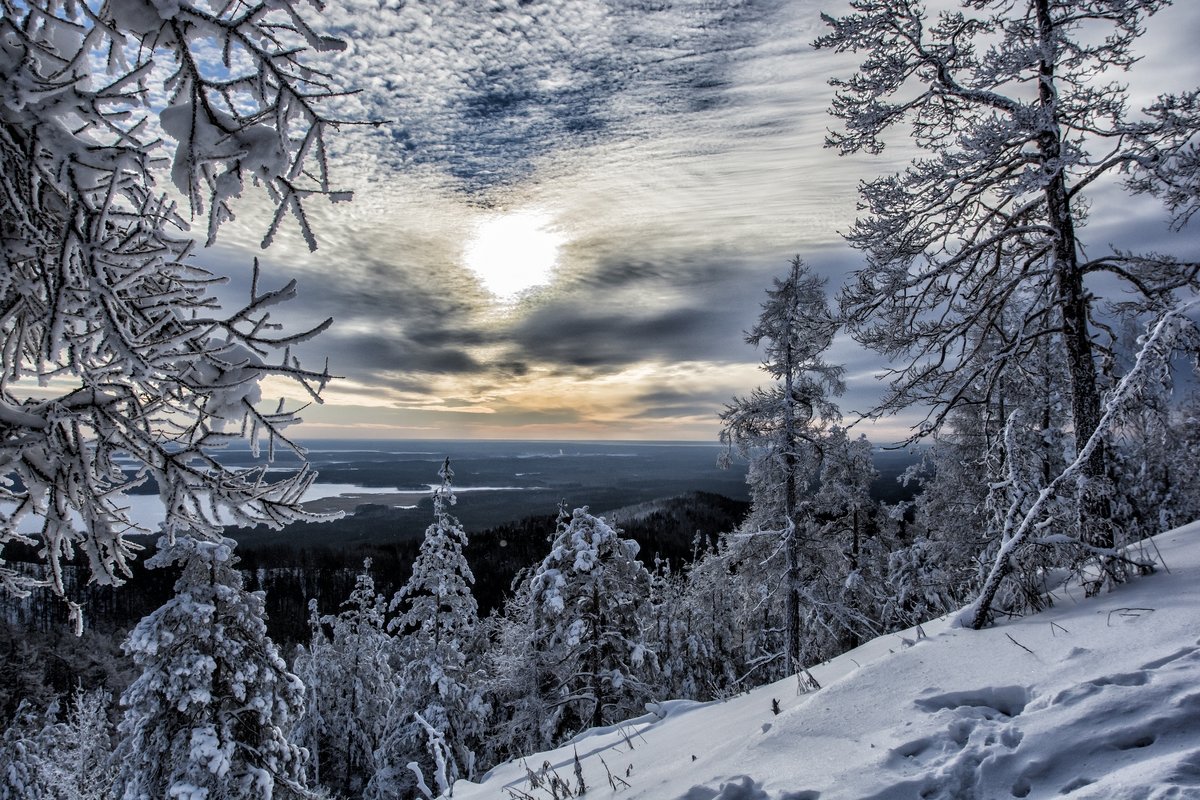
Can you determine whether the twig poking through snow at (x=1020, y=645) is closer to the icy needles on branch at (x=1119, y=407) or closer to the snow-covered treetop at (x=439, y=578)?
the icy needles on branch at (x=1119, y=407)

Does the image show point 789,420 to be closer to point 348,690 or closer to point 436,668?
point 436,668

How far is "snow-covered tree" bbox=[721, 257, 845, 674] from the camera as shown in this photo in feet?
45.4

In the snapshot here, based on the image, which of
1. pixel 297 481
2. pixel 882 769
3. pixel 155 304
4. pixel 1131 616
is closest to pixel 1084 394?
pixel 1131 616

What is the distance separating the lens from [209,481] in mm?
2922

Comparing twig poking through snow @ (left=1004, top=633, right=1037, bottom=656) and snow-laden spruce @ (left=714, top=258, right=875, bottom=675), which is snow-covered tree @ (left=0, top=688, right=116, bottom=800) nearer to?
snow-laden spruce @ (left=714, top=258, right=875, bottom=675)

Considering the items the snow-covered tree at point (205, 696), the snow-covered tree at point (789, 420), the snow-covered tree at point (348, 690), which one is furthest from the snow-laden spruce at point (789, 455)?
the snow-covered tree at point (348, 690)

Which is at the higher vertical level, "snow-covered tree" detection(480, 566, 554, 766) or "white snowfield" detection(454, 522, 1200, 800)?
"white snowfield" detection(454, 522, 1200, 800)

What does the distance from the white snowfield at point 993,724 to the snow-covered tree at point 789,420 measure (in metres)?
9.23

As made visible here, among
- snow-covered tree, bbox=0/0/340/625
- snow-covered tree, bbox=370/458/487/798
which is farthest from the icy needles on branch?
snow-covered tree, bbox=370/458/487/798

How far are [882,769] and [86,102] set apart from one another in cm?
484

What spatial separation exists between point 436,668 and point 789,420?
40.8 feet

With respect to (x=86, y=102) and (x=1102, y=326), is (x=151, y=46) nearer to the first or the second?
(x=86, y=102)

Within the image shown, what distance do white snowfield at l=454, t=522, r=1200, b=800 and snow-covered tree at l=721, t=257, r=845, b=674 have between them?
9226 millimetres

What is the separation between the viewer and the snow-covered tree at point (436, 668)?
16.7 metres
